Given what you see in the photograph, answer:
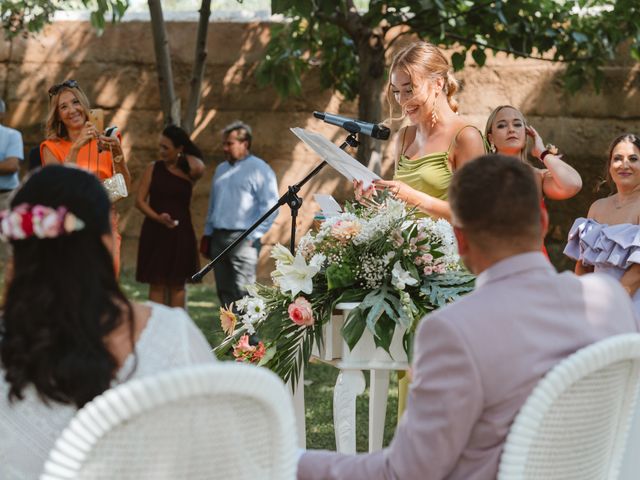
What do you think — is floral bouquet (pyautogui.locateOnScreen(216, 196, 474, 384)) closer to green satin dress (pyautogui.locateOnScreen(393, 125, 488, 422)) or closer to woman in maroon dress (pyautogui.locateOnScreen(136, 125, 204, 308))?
green satin dress (pyautogui.locateOnScreen(393, 125, 488, 422))

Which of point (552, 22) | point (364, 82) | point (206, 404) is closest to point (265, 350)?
point (206, 404)

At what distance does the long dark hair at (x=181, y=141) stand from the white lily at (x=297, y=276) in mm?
4301

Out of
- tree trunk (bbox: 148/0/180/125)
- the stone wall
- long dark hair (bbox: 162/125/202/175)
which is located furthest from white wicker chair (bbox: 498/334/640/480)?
the stone wall

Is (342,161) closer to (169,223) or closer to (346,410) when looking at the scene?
(346,410)

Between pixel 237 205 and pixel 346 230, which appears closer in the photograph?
pixel 346 230

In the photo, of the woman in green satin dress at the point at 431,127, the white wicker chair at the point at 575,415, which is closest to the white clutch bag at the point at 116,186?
the woman in green satin dress at the point at 431,127

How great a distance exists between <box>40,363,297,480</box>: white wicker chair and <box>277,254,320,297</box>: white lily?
1738mm

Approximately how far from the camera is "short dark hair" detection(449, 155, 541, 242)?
1990 mm

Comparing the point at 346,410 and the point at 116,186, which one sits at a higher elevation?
the point at 116,186

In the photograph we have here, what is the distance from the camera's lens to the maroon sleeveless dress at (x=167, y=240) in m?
7.72

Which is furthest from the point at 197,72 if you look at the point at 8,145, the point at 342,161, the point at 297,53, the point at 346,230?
the point at 346,230

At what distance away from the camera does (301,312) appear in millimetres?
3359

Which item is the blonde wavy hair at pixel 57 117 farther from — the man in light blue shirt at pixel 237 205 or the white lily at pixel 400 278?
the white lily at pixel 400 278

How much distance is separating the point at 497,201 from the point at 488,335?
28cm
